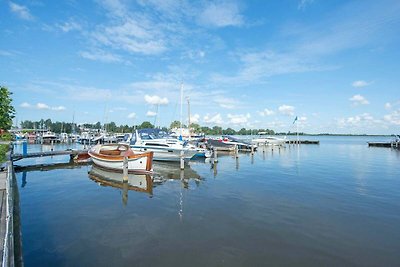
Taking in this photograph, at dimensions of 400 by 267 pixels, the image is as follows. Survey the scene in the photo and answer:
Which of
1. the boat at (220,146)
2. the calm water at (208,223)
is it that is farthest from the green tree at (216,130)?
the calm water at (208,223)

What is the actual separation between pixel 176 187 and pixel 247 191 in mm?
5009

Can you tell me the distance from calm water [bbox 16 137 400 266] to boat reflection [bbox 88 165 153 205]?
0.38ft

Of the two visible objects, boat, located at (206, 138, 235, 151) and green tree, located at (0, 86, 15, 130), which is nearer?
green tree, located at (0, 86, 15, 130)

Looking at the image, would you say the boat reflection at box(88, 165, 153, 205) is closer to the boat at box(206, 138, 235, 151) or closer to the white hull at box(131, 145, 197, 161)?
the white hull at box(131, 145, 197, 161)

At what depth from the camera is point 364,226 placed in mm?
10797

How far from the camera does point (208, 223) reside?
35.7 ft

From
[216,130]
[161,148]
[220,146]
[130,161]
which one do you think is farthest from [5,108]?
[216,130]

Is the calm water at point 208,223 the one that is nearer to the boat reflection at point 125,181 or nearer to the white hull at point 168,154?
the boat reflection at point 125,181

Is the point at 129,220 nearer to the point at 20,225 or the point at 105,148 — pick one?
the point at 20,225

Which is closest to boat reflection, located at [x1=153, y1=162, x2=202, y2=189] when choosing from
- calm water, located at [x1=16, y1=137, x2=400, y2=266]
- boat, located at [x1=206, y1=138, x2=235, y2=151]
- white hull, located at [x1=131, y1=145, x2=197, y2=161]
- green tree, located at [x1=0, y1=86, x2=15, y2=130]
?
calm water, located at [x1=16, y1=137, x2=400, y2=266]

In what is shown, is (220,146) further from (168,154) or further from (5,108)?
(5,108)

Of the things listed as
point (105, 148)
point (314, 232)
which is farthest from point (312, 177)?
point (105, 148)

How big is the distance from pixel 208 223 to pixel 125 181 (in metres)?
9.53

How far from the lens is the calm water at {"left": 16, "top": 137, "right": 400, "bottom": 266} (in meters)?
8.06
